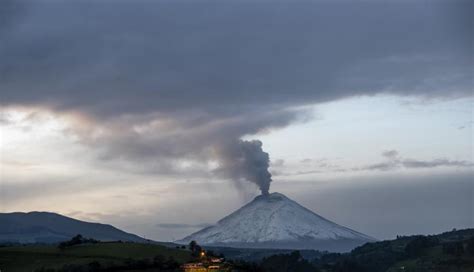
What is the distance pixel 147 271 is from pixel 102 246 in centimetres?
3993

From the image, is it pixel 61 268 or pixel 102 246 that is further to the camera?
pixel 102 246

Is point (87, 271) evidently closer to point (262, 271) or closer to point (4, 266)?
point (4, 266)

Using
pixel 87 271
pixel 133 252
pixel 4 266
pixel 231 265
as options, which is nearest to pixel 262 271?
pixel 231 265

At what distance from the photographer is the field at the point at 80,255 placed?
170500 millimetres

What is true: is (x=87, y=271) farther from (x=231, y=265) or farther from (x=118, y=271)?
(x=231, y=265)

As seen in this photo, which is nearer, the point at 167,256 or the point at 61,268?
the point at 61,268

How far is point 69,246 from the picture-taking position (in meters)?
199

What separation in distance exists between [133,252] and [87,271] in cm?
2868

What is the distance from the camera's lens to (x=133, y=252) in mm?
185000

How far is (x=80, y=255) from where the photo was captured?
18300 cm

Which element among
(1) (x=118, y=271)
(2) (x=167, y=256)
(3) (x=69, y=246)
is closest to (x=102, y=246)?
(3) (x=69, y=246)

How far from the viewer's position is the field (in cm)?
17050

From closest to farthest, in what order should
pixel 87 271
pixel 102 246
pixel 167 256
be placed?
pixel 87 271
pixel 167 256
pixel 102 246

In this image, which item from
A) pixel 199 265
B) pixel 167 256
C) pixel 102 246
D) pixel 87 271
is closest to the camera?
pixel 87 271
